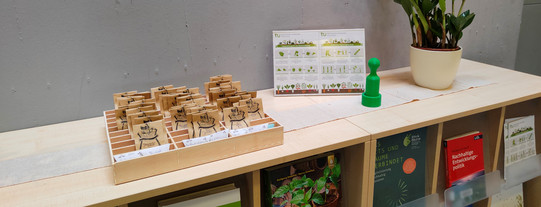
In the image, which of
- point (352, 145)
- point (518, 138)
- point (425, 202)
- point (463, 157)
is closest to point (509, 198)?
point (518, 138)

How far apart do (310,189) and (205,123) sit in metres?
0.47

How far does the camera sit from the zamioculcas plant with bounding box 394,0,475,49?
1.76 metres

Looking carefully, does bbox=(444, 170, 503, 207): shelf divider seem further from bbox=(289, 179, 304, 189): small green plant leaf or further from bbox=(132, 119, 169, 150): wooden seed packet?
bbox=(132, 119, 169, 150): wooden seed packet

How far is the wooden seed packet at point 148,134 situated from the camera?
49.0 inches

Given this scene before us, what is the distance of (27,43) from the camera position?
4.87ft

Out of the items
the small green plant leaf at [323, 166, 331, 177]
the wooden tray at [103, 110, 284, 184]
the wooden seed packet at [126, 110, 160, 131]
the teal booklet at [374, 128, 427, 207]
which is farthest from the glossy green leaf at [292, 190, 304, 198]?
the wooden seed packet at [126, 110, 160, 131]

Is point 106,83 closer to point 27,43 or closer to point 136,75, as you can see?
point 136,75

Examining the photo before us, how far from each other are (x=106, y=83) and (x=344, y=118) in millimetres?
952

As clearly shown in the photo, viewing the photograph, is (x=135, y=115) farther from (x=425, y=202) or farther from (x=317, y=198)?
(x=425, y=202)

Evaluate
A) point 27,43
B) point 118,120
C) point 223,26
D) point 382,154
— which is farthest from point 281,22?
point 27,43

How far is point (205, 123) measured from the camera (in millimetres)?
1329

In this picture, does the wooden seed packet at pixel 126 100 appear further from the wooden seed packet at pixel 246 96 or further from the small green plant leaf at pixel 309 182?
the small green plant leaf at pixel 309 182

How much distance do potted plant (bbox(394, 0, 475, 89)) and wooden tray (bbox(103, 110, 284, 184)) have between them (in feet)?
2.68

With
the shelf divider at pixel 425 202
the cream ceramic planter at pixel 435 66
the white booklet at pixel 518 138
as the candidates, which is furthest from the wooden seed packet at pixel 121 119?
the white booklet at pixel 518 138
